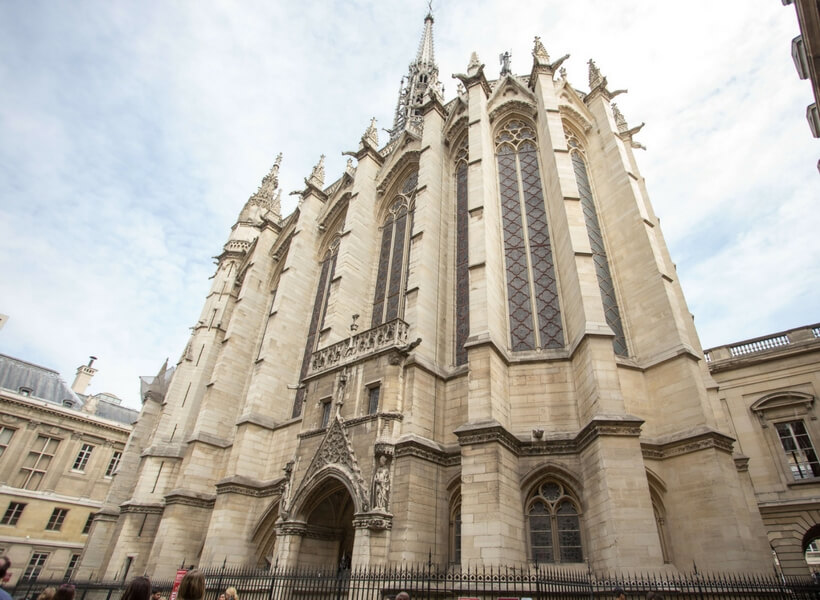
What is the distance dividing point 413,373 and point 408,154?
11306mm

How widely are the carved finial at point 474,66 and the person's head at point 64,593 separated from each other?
17.1 metres

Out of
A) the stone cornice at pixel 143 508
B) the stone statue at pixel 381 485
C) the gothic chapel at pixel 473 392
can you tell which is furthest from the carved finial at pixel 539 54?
the stone cornice at pixel 143 508

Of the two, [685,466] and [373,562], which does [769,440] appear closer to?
[685,466]

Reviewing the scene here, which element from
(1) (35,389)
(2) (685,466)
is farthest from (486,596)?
(1) (35,389)

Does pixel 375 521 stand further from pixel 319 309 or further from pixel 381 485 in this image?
pixel 319 309

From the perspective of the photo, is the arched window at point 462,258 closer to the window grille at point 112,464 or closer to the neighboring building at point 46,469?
the neighboring building at point 46,469

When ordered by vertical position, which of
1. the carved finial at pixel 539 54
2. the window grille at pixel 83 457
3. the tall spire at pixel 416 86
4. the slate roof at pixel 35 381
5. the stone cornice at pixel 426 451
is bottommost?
the stone cornice at pixel 426 451

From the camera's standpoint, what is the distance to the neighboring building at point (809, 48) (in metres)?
6.10

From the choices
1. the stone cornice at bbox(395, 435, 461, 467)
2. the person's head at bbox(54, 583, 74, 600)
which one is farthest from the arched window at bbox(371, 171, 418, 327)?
the person's head at bbox(54, 583, 74, 600)

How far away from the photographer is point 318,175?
888 inches

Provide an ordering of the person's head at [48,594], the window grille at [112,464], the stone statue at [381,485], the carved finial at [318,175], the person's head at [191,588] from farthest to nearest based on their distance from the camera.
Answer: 1. the window grille at [112,464]
2. the carved finial at [318,175]
3. the stone statue at [381,485]
4. the person's head at [48,594]
5. the person's head at [191,588]

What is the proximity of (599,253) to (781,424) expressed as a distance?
9.05 meters

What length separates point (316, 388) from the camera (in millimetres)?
13766

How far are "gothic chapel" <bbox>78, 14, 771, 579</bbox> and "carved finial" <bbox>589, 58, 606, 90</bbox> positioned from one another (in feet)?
0.20
